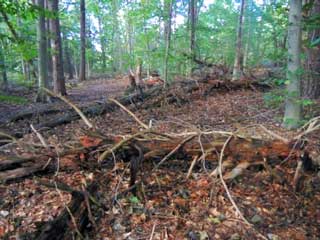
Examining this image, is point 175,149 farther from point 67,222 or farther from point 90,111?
point 90,111

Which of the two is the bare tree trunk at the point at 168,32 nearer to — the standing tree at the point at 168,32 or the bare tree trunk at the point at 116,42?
the standing tree at the point at 168,32

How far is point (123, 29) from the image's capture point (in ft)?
112

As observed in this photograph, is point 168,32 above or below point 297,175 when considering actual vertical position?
above

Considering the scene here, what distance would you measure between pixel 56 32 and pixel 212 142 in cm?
869

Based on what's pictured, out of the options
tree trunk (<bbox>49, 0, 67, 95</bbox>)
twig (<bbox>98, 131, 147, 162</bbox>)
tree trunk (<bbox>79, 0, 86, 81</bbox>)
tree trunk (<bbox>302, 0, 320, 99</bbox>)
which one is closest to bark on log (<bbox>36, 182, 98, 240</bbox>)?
twig (<bbox>98, 131, 147, 162</bbox>)

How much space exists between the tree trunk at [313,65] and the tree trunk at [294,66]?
910 millimetres

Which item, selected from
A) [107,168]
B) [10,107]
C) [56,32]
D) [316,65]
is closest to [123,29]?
[56,32]

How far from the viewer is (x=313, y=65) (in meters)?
6.17

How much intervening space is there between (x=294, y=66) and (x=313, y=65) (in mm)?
1389

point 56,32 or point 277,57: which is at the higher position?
point 56,32

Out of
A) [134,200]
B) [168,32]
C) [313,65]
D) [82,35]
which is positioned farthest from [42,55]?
[82,35]

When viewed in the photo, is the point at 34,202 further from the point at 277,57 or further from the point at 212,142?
the point at 277,57

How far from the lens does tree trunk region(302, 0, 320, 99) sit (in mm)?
5906

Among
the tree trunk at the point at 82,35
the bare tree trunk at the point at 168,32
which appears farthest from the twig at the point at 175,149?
the tree trunk at the point at 82,35
